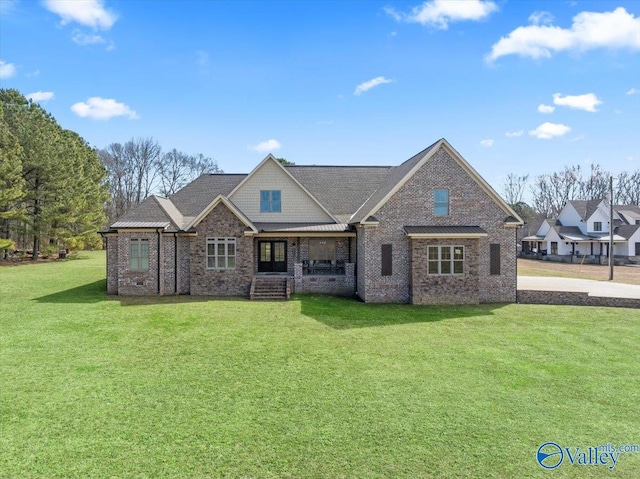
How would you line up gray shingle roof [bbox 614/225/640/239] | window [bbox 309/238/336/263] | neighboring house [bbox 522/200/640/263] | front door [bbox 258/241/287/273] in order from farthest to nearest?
neighboring house [bbox 522/200/640/263] → gray shingle roof [bbox 614/225/640/239] → front door [bbox 258/241/287/273] → window [bbox 309/238/336/263]

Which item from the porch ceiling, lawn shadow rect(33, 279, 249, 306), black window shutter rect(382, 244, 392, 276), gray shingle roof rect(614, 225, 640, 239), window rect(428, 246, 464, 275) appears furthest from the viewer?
gray shingle roof rect(614, 225, 640, 239)

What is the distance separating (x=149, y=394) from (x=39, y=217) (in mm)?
35219

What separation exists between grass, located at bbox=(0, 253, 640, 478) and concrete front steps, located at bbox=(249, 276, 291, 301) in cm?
362

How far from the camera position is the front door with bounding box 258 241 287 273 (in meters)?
20.8

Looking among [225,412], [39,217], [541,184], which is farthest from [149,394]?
[541,184]

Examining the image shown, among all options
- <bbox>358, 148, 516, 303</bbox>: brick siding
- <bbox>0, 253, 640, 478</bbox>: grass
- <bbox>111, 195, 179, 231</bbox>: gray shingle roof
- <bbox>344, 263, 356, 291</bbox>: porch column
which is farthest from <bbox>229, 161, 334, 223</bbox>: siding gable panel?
<bbox>0, 253, 640, 478</bbox>: grass

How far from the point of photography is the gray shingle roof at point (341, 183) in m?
22.0

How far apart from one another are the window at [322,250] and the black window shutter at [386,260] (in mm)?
3820

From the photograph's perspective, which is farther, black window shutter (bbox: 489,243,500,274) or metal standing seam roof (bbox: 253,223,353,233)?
metal standing seam roof (bbox: 253,223,353,233)

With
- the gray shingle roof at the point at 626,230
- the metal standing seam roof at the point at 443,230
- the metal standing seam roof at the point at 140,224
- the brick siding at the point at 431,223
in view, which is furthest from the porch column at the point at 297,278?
the gray shingle roof at the point at 626,230

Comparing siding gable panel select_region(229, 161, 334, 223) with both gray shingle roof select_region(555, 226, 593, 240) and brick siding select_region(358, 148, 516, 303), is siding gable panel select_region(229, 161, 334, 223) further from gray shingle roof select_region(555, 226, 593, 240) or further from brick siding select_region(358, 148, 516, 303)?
gray shingle roof select_region(555, 226, 593, 240)

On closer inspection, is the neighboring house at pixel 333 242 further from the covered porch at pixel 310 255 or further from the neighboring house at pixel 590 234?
the neighboring house at pixel 590 234

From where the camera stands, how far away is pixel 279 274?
20062mm

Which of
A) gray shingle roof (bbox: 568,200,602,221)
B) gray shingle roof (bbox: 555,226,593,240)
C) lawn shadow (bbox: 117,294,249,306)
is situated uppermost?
gray shingle roof (bbox: 568,200,602,221)
